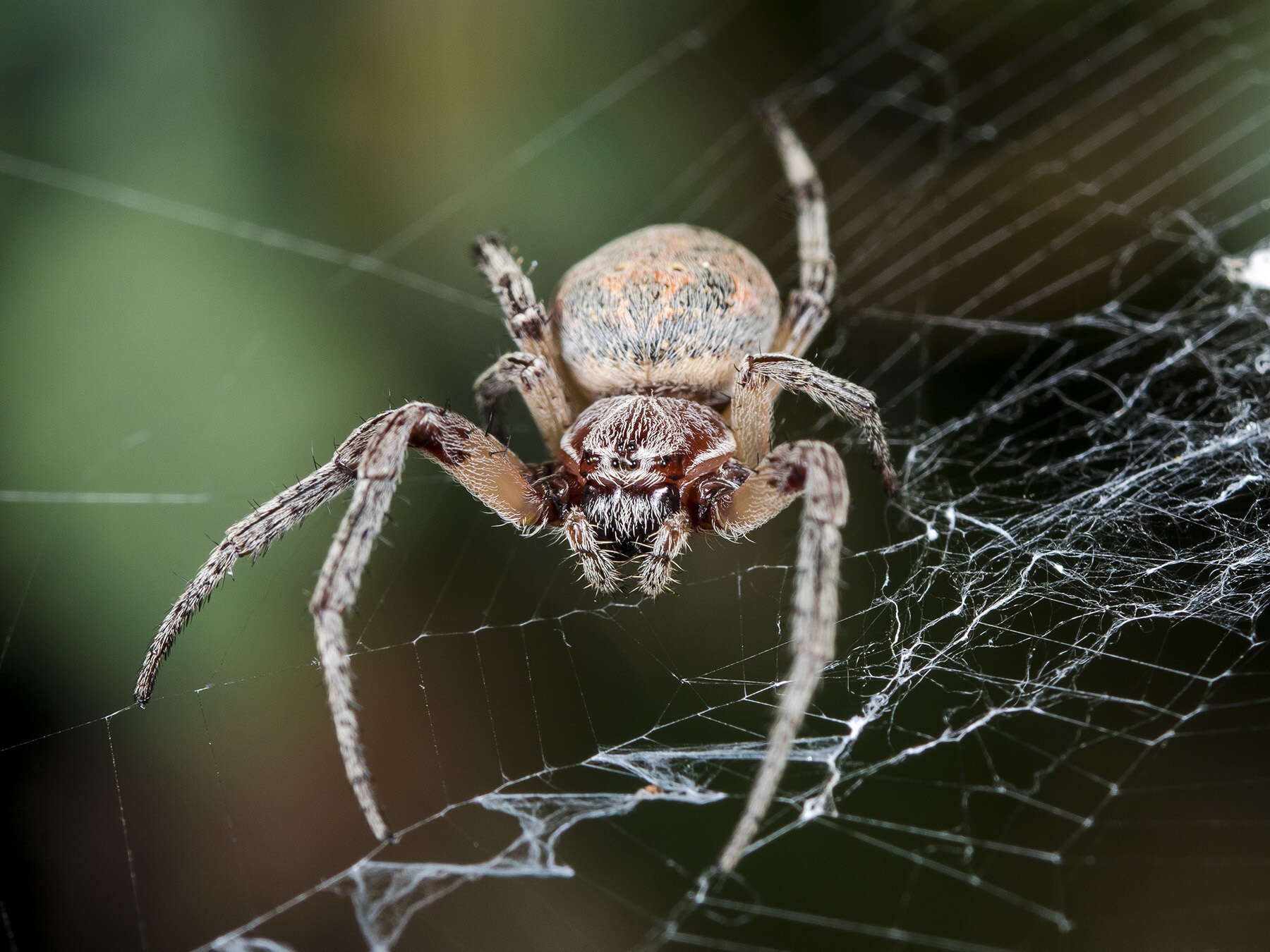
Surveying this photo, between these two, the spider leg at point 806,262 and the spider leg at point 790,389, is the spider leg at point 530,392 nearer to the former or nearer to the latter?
the spider leg at point 790,389

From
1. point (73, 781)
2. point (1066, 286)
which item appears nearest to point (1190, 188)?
point (1066, 286)

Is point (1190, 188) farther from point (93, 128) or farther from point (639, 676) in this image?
point (93, 128)

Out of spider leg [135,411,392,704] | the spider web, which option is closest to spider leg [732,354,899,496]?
the spider web

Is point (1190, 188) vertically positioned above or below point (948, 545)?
above

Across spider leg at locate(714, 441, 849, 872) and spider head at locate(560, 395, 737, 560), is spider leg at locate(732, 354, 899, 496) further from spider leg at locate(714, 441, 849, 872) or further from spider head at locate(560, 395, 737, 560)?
spider leg at locate(714, 441, 849, 872)

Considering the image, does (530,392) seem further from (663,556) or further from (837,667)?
(837,667)

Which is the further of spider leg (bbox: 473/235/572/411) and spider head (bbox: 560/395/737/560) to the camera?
spider leg (bbox: 473/235/572/411)

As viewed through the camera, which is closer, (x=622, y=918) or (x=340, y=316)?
(x=622, y=918)
